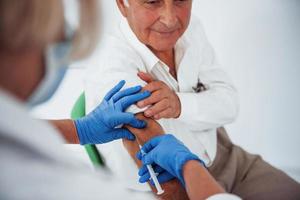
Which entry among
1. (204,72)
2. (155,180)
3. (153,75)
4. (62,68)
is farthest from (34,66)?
(204,72)

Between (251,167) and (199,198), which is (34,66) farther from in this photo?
(251,167)

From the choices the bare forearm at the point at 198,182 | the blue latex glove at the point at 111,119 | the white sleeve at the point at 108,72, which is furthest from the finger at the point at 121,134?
the bare forearm at the point at 198,182

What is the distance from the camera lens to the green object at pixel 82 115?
1.21 meters

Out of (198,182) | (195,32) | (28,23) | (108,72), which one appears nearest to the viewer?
(28,23)

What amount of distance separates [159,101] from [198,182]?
0.27 m

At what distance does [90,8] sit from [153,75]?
0.67m

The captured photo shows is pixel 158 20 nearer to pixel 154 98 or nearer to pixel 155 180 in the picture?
pixel 154 98

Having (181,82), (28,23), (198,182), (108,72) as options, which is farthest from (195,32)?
(28,23)

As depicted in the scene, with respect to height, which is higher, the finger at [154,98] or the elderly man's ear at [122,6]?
the elderly man's ear at [122,6]

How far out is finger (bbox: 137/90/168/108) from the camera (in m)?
1.05

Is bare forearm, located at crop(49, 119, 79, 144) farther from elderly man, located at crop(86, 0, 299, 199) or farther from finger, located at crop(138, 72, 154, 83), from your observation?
finger, located at crop(138, 72, 154, 83)

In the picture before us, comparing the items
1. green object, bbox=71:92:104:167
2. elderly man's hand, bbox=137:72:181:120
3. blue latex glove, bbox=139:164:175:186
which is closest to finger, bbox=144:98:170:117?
elderly man's hand, bbox=137:72:181:120

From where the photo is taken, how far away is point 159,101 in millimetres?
1072

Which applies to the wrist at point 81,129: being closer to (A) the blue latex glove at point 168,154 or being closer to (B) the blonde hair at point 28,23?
(A) the blue latex glove at point 168,154
